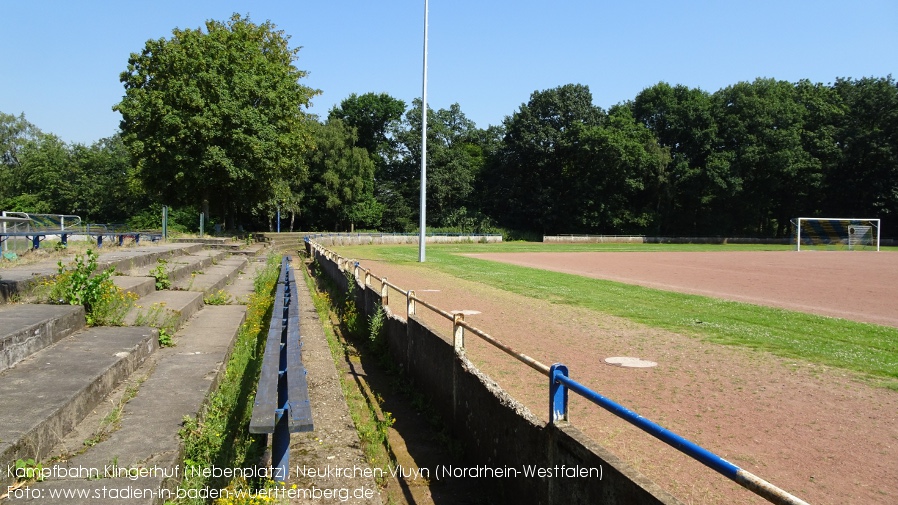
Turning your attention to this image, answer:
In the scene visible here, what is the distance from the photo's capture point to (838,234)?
186ft

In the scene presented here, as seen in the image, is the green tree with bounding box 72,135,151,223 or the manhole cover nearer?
the manhole cover

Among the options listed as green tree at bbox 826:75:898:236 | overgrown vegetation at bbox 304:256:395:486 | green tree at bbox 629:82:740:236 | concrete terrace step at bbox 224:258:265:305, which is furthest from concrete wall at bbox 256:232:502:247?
green tree at bbox 826:75:898:236

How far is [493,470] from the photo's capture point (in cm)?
530

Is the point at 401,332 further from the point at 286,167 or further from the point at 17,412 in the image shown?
the point at 286,167

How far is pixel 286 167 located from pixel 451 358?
3526cm

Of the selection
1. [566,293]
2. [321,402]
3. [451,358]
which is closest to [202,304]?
[321,402]

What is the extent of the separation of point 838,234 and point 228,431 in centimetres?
6219

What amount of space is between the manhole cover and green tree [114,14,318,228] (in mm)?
30848

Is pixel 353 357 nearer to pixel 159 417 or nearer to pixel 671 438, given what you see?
pixel 159 417

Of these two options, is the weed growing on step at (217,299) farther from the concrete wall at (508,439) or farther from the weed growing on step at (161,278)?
the concrete wall at (508,439)

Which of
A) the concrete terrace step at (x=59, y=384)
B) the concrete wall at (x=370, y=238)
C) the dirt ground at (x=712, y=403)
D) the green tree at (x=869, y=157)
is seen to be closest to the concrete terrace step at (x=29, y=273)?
the concrete terrace step at (x=59, y=384)

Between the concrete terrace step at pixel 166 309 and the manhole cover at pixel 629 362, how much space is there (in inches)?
227

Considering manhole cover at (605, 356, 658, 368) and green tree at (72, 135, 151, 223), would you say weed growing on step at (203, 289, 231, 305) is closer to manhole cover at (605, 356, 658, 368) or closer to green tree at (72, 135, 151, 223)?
manhole cover at (605, 356, 658, 368)

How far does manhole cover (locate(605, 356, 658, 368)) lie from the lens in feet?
27.0
